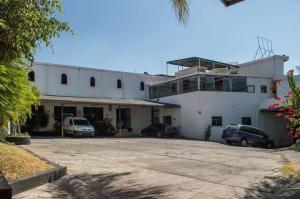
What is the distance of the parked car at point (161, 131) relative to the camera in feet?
134

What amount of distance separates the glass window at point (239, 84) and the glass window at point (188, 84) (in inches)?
145

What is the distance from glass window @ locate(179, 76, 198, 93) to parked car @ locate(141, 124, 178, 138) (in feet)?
12.5

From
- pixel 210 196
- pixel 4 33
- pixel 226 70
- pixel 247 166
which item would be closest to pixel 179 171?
pixel 247 166

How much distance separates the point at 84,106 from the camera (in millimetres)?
43375

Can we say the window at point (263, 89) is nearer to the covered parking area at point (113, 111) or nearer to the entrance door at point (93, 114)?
the covered parking area at point (113, 111)

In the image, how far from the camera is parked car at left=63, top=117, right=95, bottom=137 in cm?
3734

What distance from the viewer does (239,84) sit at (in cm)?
4212

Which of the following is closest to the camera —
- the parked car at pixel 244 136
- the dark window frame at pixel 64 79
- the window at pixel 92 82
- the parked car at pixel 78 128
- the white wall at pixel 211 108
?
the parked car at pixel 244 136

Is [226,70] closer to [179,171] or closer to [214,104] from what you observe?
[214,104]

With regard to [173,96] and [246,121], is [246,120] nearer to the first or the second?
[246,121]

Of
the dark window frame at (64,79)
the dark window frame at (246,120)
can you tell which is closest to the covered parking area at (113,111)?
the dark window frame at (64,79)

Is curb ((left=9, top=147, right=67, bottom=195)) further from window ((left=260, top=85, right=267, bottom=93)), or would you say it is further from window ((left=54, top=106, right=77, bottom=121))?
window ((left=260, top=85, right=267, bottom=93))

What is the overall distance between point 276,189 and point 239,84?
32029 millimetres

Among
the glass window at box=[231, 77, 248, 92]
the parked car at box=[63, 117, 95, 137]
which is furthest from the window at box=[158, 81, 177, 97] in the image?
the parked car at box=[63, 117, 95, 137]
